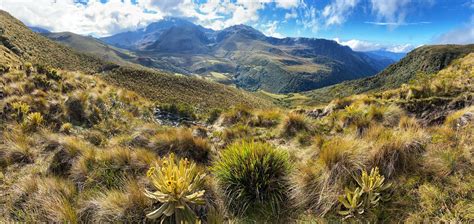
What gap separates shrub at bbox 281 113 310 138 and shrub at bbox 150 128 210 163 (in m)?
3.51

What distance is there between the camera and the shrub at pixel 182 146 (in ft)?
22.1

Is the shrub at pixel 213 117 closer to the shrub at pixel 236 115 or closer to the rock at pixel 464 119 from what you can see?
the shrub at pixel 236 115

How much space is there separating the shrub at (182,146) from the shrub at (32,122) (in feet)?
14.7

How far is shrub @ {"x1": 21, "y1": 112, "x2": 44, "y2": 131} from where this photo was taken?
829 centimetres

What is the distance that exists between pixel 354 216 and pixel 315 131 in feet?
19.1

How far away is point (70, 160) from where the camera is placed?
6406 millimetres

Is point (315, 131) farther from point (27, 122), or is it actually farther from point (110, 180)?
point (27, 122)

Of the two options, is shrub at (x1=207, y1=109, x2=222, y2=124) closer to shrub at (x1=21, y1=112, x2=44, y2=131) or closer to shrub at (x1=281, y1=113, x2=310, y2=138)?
shrub at (x1=281, y1=113, x2=310, y2=138)

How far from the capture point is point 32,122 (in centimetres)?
855

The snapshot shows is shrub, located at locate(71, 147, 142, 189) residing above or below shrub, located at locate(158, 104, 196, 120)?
above

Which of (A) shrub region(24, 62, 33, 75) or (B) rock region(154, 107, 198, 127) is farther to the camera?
(B) rock region(154, 107, 198, 127)

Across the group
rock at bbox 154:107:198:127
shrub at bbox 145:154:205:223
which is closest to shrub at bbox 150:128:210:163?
shrub at bbox 145:154:205:223

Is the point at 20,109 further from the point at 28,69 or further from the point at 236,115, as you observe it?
the point at 236,115

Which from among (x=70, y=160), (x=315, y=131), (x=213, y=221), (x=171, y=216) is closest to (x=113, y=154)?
(x=70, y=160)
